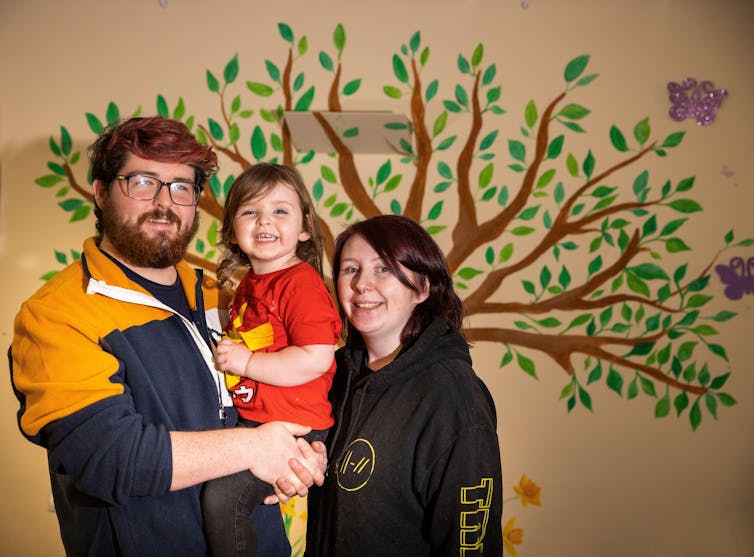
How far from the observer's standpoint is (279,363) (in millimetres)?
1484

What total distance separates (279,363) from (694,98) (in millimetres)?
2471

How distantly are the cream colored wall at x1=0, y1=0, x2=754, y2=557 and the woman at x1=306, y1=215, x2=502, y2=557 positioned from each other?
53.3 inches

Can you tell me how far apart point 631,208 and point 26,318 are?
2558mm

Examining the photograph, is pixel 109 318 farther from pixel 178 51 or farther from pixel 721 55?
pixel 721 55

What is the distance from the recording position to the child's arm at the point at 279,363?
149 cm

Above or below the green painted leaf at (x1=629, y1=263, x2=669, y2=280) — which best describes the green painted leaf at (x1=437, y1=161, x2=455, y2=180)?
above

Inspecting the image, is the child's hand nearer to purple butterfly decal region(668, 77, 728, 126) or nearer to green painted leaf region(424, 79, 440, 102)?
green painted leaf region(424, 79, 440, 102)

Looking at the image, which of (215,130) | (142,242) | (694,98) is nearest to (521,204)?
(694,98)

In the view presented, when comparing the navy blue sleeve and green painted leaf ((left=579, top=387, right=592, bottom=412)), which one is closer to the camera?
the navy blue sleeve

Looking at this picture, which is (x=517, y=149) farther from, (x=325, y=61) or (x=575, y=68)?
(x=325, y=61)

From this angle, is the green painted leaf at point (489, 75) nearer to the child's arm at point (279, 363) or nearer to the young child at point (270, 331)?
the young child at point (270, 331)

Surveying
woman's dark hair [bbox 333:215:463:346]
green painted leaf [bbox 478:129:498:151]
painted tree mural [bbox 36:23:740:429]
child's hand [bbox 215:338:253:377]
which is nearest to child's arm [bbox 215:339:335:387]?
child's hand [bbox 215:338:253:377]

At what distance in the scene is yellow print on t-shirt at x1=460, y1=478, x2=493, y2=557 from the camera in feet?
4.31

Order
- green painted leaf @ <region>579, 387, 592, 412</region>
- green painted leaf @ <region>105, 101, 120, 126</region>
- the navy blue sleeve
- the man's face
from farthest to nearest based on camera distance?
green painted leaf @ <region>579, 387, 592, 412</region>
green painted leaf @ <region>105, 101, 120, 126</region>
the man's face
the navy blue sleeve
